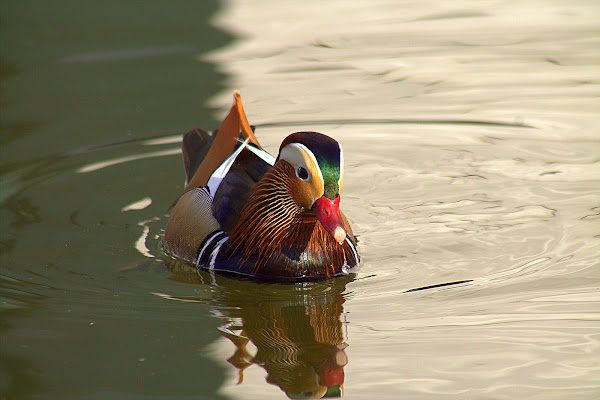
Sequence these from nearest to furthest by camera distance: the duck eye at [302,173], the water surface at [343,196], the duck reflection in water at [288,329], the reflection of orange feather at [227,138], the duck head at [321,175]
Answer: the duck reflection in water at [288,329], the water surface at [343,196], the duck head at [321,175], the duck eye at [302,173], the reflection of orange feather at [227,138]

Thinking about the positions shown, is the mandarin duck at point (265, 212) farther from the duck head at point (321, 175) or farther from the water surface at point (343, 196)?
the water surface at point (343, 196)

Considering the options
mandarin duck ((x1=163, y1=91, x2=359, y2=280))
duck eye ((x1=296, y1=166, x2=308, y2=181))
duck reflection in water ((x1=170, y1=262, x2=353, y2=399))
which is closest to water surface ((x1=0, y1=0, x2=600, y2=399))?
duck reflection in water ((x1=170, y1=262, x2=353, y2=399))

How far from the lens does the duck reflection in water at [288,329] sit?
412 centimetres

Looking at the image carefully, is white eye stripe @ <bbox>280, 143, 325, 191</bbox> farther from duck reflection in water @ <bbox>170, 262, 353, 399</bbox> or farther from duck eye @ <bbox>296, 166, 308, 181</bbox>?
duck reflection in water @ <bbox>170, 262, 353, 399</bbox>

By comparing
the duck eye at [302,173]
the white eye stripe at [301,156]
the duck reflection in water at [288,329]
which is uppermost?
the white eye stripe at [301,156]

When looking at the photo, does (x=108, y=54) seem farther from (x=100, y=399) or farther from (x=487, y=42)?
(x=100, y=399)

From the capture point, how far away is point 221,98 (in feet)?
29.6

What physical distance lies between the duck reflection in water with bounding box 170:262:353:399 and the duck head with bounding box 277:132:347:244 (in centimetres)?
43

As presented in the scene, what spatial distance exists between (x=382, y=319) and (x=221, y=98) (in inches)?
189

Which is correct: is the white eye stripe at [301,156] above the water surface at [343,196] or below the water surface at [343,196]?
above

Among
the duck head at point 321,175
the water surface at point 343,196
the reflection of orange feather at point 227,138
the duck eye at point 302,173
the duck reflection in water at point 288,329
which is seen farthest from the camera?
the reflection of orange feather at point 227,138

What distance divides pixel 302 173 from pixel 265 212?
43 cm

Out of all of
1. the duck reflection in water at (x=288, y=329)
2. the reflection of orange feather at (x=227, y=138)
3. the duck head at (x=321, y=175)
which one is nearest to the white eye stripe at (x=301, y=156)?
the duck head at (x=321, y=175)

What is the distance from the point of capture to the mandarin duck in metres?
4.85
